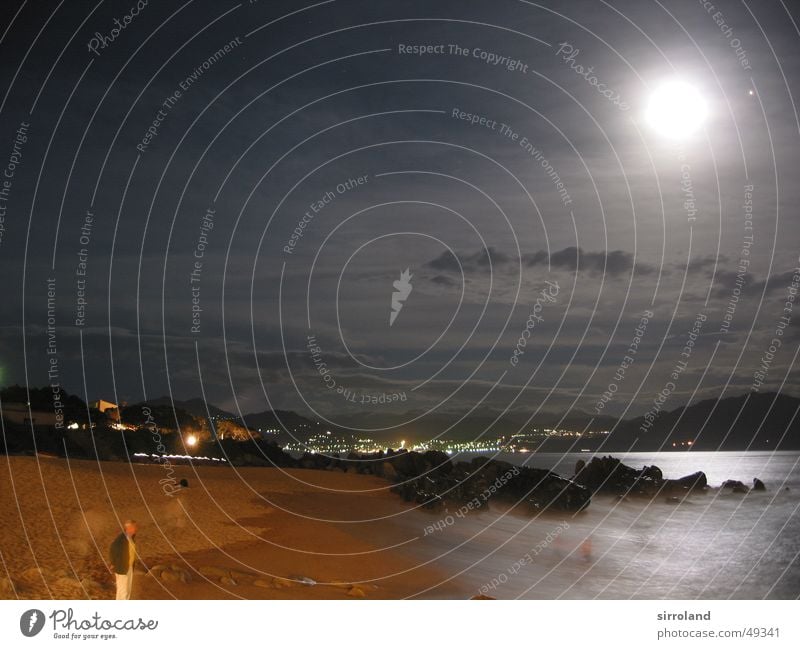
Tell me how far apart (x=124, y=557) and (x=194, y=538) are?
362 inches

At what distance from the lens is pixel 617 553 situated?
40.1 m

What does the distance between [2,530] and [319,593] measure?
23.0ft

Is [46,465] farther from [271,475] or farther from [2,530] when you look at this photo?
[271,475]

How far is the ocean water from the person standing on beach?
9.87 m

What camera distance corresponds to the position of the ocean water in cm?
2894

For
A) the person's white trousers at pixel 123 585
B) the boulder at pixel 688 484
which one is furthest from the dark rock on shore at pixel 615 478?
the person's white trousers at pixel 123 585

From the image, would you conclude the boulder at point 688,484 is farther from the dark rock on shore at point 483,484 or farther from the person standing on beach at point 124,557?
the person standing on beach at point 124,557

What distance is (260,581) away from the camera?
1739 cm

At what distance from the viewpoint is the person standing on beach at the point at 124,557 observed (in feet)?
42.8

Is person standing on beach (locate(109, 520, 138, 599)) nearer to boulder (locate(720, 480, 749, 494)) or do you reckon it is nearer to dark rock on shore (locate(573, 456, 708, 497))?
dark rock on shore (locate(573, 456, 708, 497))

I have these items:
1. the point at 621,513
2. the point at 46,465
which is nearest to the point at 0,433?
the point at 46,465

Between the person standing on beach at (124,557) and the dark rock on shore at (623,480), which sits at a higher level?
the dark rock on shore at (623,480)
